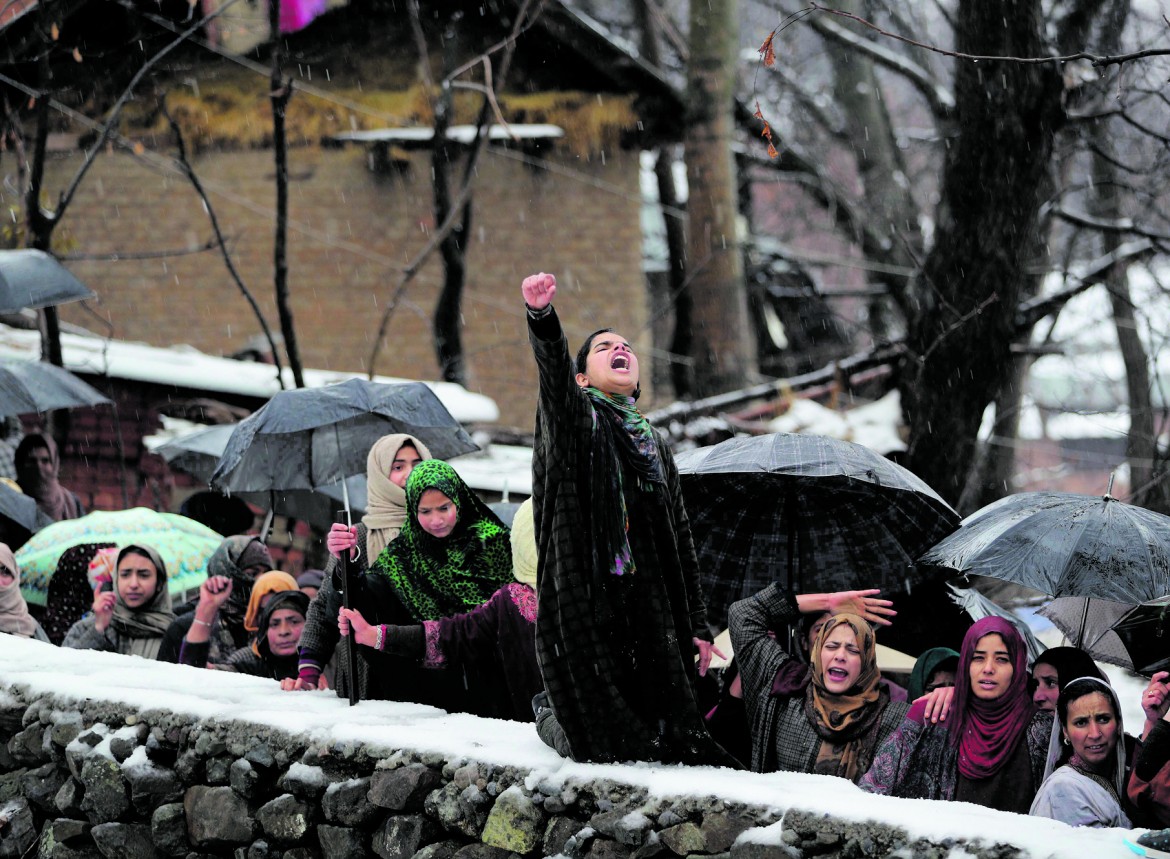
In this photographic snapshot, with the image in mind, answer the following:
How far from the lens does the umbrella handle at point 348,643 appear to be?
454 centimetres

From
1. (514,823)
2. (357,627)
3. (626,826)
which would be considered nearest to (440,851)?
(514,823)

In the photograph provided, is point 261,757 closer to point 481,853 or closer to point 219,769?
point 219,769

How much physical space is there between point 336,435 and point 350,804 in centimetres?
269

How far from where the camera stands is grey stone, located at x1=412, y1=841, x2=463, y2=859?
396cm

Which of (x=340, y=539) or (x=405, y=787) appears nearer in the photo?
(x=405, y=787)

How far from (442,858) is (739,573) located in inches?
68.9

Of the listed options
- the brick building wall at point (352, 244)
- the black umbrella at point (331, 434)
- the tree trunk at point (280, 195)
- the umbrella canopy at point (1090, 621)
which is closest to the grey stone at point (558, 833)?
the umbrella canopy at point (1090, 621)

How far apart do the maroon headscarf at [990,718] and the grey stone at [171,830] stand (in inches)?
98.6

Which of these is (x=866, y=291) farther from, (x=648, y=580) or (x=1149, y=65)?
(x=648, y=580)

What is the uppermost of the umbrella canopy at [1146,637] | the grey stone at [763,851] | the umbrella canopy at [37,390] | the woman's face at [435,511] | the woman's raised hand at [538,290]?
the umbrella canopy at [37,390]

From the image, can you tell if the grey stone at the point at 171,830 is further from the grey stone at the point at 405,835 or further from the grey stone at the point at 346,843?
the grey stone at the point at 405,835

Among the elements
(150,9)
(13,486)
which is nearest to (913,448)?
(13,486)

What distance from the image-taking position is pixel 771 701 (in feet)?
13.8

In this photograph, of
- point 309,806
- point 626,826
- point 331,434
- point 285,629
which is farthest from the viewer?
point 331,434
